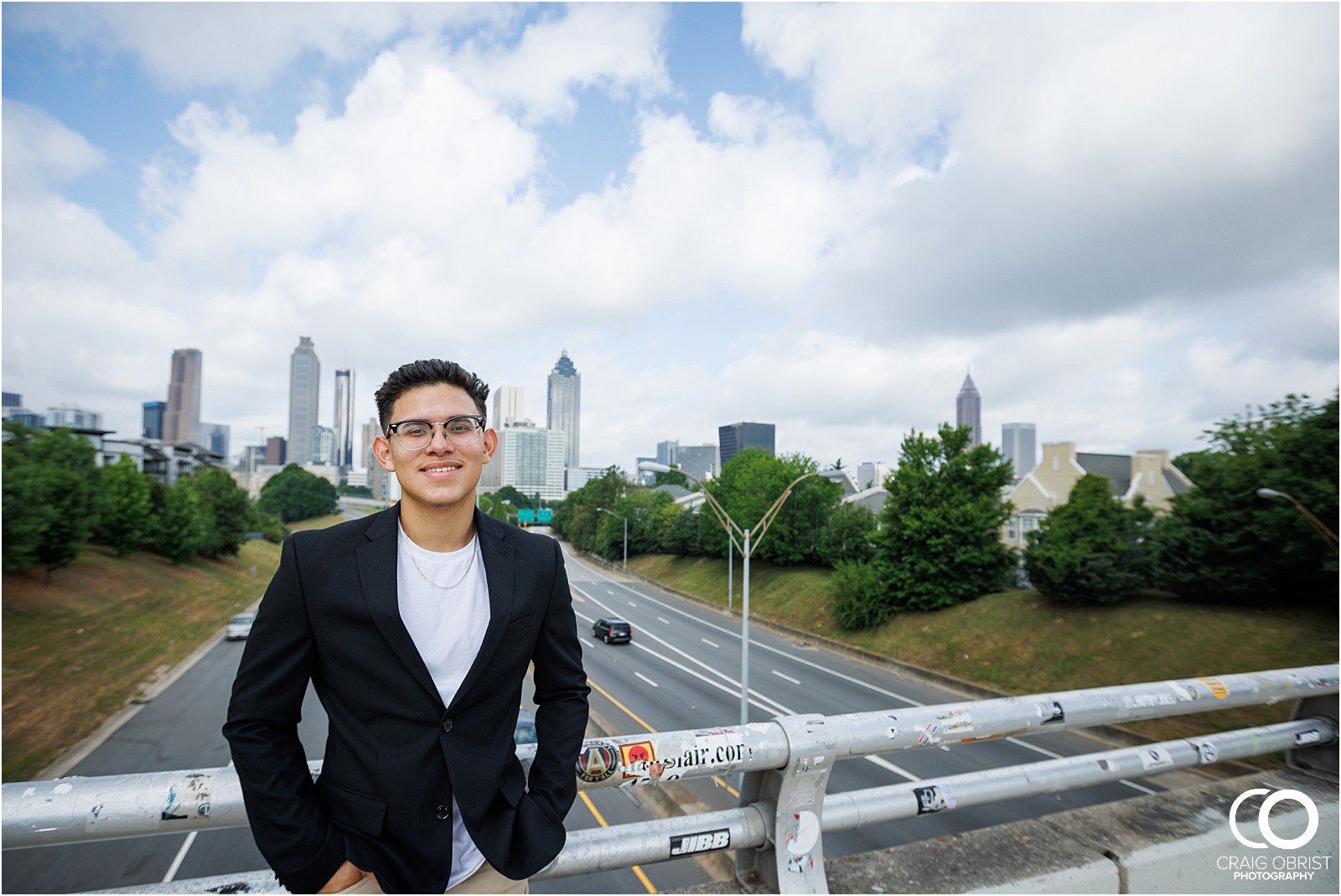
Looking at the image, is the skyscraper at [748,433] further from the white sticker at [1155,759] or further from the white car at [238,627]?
the white sticker at [1155,759]

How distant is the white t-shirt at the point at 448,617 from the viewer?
1545 millimetres

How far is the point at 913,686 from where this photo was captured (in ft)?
63.9

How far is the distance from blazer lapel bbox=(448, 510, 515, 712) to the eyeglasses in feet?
0.71

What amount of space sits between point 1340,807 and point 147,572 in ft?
139

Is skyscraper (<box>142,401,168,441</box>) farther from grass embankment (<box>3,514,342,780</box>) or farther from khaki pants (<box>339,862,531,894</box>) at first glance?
khaki pants (<box>339,862,531,894</box>)

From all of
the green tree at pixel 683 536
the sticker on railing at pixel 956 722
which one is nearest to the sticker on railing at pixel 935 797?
the sticker on railing at pixel 956 722

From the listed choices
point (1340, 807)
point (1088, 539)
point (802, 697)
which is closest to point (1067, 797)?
point (802, 697)

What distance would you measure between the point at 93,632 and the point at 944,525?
106 feet

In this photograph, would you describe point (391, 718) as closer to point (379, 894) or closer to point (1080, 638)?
point (379, 894)

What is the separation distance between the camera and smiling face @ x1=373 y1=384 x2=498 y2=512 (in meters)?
1.57

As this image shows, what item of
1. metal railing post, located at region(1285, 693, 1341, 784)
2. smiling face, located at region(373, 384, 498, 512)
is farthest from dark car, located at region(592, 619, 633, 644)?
smiling face, located at region(373, 384, 498, 512)

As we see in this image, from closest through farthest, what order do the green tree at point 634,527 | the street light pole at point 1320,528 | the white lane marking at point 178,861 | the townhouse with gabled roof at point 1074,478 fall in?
1. the white lane marking at point 178,861
2. the street light pole at point 1320,528
3. the townhouse with gabled roof at point 1074,478
4. the green tree at point 634,527

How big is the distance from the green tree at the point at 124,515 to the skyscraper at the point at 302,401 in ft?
225

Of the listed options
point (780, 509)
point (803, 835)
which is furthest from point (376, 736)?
point (780, 509)
